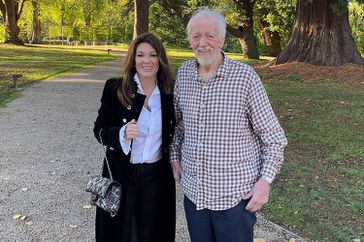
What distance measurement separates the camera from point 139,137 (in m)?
2.70

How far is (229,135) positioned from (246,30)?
3348 centimetres

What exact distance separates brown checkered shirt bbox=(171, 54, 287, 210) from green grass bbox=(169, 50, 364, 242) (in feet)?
6.20

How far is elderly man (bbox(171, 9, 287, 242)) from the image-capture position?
2.25m

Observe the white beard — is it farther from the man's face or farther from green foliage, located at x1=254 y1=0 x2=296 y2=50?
green foliage, located at x1=254 y1=0 x2=296 y2=50

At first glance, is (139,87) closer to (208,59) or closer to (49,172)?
(208,59)

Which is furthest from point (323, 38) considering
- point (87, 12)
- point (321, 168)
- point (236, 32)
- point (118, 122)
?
point (87, 12)

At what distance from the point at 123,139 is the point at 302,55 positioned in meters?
15.4

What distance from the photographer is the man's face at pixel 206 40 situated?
7.45 feet

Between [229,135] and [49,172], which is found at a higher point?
[229,135]

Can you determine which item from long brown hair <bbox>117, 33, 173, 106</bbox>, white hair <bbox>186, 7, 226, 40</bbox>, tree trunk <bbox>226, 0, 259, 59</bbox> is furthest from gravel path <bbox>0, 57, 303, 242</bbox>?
tree trunk <bbox>226, 0, 259, 59</bbox>

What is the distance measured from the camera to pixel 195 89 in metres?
2.34

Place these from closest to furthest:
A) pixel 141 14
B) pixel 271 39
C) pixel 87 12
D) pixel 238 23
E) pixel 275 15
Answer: pixel 141 14 → pixel 275 15 → pixel 238 23 → pixel 271 39 → pixel 87 12

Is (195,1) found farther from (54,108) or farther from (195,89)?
(195,89)

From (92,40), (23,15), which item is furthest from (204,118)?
(92,40)
